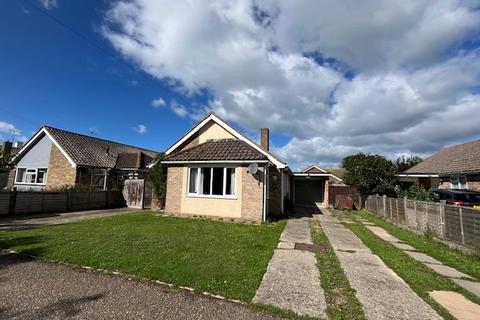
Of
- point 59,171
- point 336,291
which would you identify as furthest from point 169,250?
point 59,171

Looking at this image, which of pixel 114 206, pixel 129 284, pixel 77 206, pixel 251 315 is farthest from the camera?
pixel 114 206

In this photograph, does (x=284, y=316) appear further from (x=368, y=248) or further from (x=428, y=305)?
(x=368, y=248)

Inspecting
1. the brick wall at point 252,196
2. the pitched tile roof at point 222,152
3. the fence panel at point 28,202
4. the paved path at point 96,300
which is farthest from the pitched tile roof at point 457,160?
the fence panel at point 28,202

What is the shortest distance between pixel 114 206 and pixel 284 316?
19.0 metres

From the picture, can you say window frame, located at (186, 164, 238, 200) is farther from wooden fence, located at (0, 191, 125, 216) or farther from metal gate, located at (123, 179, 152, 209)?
wooden fence, located at (0, 191, 125, 216)

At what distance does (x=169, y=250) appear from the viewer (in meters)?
7.27

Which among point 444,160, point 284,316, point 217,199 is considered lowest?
point 284,316

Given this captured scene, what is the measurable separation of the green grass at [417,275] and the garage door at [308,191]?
853 inches

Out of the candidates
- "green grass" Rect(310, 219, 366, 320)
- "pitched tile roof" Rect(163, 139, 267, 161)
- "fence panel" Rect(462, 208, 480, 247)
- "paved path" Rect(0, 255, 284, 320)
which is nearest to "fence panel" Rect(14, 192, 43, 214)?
"pitched tile roof" Rect(163, 139, 267, 161)

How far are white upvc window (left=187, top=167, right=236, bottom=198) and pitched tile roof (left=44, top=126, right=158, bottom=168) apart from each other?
10376 millimetres

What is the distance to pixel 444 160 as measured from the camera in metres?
26.5

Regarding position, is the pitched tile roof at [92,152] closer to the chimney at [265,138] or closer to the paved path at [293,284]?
the chimney at [265,138]

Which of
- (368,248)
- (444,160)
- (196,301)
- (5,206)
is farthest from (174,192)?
(444,160)

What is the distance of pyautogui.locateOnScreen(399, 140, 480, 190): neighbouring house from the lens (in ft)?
65.8
